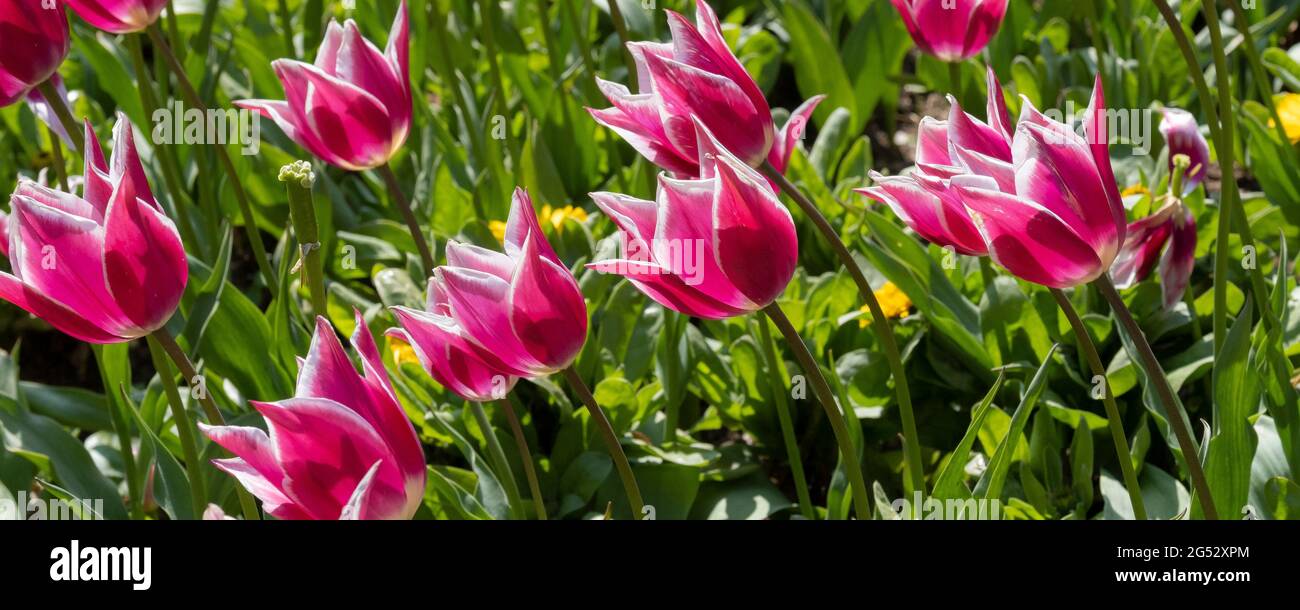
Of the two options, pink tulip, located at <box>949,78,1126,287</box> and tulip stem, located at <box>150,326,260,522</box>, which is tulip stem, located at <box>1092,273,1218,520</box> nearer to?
pink tulip, located at <box>949,78,1126,287</box>

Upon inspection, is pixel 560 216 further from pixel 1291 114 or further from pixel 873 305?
pixel 1291 114

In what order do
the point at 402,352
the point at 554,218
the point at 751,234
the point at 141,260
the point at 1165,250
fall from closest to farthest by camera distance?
the point at 751,234
the point at 141,260
the point at 1165,250
the point at 402,352
the point at 554,218

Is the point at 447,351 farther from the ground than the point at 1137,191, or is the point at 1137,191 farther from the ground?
the point at 1137,191

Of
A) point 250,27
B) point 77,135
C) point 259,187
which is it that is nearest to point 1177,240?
point 77,135

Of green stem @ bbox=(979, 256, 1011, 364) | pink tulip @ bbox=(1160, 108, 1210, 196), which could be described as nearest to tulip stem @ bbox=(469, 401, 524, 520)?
green stem @ bbox=(979, 256, 1011, 364)

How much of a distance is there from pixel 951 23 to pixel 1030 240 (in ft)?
2.89

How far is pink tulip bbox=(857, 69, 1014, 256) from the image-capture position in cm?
122

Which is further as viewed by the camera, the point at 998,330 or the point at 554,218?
the point at 554,218

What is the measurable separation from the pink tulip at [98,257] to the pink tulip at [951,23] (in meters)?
1.16

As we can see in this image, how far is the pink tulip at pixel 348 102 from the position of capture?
171cm

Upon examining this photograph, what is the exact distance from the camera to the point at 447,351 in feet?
4.49

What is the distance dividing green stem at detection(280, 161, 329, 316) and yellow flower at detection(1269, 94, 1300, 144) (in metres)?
2.19

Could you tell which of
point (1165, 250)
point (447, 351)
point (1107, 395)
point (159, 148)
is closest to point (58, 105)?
point (447, 351)

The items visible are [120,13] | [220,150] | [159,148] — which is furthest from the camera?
[159,148]
